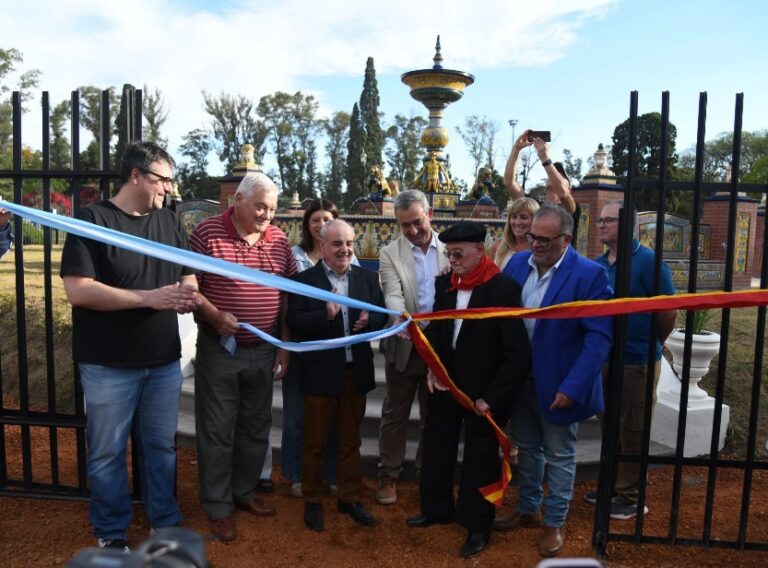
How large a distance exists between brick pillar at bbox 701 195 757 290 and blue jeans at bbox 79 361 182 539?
1503 centimetres

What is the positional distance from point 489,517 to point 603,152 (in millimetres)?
13142

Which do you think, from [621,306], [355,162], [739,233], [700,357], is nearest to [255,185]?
[621,306]

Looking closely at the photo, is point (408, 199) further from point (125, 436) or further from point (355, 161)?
point (355, 161)

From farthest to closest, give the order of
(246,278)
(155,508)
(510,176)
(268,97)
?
(268,97) → (510,176) → (155,508) → (246,278)

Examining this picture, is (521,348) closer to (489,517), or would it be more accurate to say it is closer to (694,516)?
(489,517)

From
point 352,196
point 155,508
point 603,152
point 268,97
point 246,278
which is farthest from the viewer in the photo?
point 268,97

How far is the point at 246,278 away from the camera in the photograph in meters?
3.00

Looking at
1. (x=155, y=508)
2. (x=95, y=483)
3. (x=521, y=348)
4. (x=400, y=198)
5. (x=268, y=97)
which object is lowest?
(x=155, y=508)

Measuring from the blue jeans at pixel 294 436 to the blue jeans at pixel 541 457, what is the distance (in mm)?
1205

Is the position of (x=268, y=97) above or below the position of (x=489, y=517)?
above

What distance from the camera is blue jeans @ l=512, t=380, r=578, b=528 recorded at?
3211mm

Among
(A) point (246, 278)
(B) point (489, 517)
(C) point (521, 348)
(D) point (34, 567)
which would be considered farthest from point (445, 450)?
(D) point (34, 567)

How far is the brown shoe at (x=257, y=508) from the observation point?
11.9ft

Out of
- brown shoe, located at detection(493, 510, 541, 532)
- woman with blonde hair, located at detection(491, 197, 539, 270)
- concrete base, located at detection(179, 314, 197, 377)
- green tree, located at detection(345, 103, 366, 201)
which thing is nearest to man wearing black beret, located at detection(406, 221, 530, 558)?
brown shoe, located at detection(493, 510, 541, 532)
